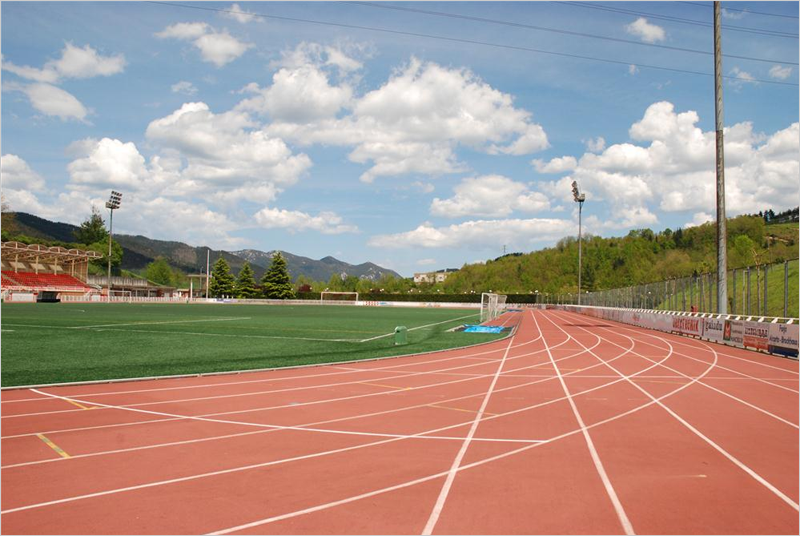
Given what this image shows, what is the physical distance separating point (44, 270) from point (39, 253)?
239 inches

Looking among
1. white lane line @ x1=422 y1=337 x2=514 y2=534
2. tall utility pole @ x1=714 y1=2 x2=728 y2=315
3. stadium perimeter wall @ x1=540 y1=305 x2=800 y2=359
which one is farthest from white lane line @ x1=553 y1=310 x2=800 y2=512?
tall utility pole @ x1=714 y1=2 x2=728 y2=315

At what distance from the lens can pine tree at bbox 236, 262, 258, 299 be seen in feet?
342

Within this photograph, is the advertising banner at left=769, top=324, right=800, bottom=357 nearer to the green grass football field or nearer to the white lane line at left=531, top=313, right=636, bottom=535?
the green grass football field

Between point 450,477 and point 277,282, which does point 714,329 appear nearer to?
point 450,477

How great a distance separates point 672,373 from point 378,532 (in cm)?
1133

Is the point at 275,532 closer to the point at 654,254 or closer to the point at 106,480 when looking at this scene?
the point at 106,480

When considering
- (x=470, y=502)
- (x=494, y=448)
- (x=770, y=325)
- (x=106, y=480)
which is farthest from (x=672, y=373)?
(x=106, y=480)

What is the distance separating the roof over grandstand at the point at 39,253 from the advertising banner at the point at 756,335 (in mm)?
82926

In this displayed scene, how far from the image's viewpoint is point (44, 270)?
82.1m

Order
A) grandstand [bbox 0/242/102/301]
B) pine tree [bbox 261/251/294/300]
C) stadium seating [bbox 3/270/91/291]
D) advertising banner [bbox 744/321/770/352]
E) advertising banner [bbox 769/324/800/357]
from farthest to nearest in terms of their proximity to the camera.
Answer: pine tree [bbox 261/251/294/300] < grandstand [bbox 0/242/102/301] < stadium seating [bbox 3/270/91/291] < advertising banner [bbox 744/321/770/352] < advertising banner [bbox 769/324/800/357]

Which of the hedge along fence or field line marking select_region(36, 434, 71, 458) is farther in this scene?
the hedge along fence

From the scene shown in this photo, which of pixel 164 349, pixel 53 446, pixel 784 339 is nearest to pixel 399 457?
pixel 53 446

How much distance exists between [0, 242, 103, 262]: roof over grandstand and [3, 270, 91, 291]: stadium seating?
98.3 inches

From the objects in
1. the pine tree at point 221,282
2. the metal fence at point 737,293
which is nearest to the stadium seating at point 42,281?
the pine tree at point 221,282
